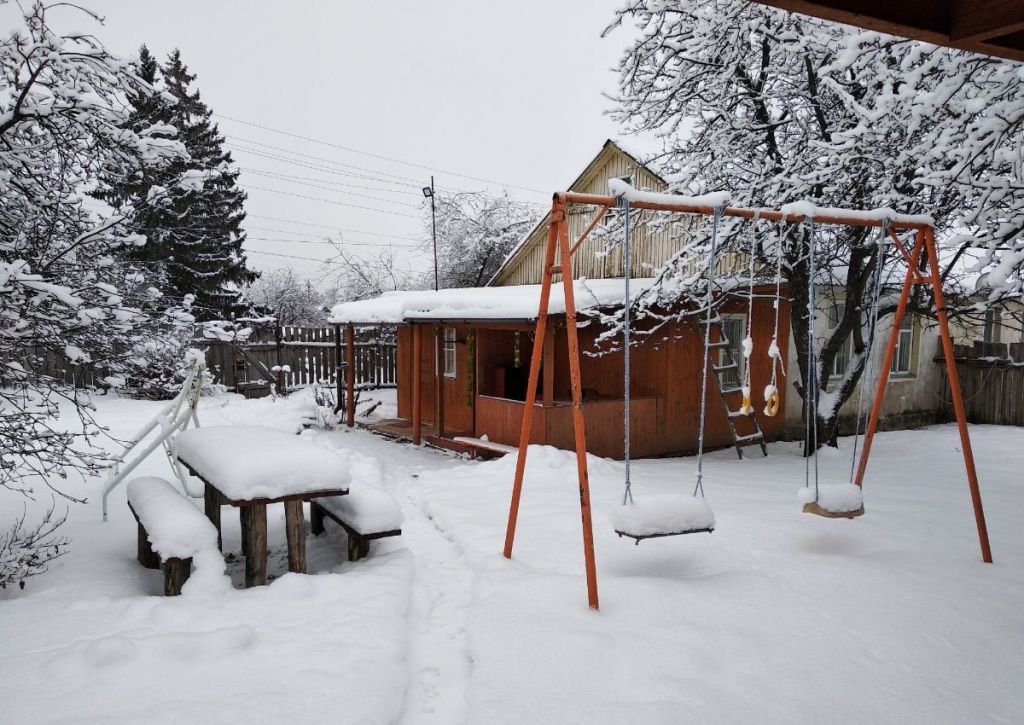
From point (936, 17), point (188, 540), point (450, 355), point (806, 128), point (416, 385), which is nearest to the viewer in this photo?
point (936, 17)

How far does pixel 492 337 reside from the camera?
1143 cm

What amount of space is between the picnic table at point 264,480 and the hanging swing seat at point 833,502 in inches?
125

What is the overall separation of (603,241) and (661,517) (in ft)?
30.5

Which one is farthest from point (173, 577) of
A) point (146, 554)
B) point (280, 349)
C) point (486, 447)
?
point (280, 349)

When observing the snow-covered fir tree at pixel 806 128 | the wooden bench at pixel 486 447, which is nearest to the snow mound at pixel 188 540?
the wooden bench at pixel 486 447

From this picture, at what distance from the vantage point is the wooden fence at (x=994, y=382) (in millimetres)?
13406

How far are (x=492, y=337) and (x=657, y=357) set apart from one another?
305 centimetres

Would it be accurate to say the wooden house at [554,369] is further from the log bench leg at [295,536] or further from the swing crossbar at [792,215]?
the log bench leg at [295,536]

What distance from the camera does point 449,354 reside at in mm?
12562

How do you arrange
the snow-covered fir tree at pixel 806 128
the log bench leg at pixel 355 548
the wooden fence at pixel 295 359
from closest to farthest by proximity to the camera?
the log bench leg at pixel 355 548 < the snow-covered fir tree at pixel 806 128 < the wooden fence at pixel 295 359

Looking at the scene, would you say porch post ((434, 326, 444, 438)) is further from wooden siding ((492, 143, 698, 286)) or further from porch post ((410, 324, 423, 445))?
wooden siding ((492, 143, 698, 286))

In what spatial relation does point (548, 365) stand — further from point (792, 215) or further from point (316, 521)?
point (792, 215)

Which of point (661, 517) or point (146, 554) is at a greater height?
point (661, 517)

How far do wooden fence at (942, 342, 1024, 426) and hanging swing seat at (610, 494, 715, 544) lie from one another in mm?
12666
